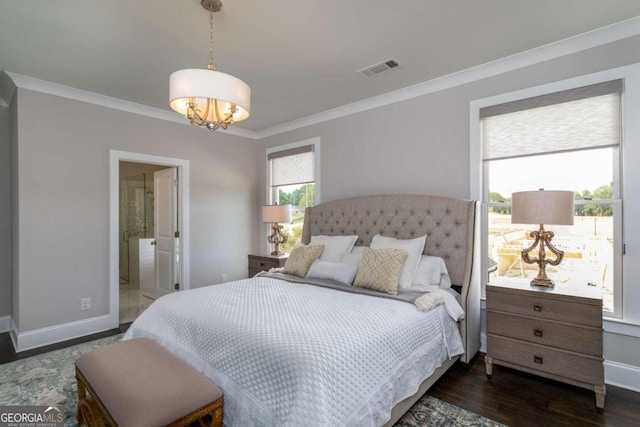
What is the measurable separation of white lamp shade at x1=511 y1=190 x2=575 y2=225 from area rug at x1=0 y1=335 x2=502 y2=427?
145 cm

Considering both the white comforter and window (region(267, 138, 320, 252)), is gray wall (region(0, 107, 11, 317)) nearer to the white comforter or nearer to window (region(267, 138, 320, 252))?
the white comforter

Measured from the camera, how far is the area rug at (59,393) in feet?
6.72

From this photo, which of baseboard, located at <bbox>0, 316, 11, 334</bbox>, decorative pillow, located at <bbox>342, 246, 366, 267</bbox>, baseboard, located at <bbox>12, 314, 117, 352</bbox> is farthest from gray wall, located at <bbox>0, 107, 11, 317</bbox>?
decorative pillow, located at <bbox>342, 246, 366, 267</bbox>

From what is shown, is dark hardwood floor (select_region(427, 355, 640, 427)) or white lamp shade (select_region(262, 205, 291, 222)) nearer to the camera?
dark hardwood floor (select_region(427, 355, 640, 427))

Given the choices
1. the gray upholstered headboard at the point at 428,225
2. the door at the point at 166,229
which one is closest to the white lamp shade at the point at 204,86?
the gray upholstered headboard at the point at 428,225

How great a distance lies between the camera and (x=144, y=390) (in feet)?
4.98

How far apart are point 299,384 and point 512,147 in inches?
107

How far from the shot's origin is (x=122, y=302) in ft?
16.0

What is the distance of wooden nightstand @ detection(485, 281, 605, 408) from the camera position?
7.22ft

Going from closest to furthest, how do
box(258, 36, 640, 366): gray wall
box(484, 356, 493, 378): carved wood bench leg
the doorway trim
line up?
box(258, 36, 640, 366): gray wall
box(484, 356, 493, 378): carved wood bench leg
the doorway trim

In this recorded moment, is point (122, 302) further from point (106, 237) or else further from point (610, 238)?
point (610, 238)

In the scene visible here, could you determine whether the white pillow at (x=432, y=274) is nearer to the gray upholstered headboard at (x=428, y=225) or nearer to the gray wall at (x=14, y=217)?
the gray upholstered headboard at (x=428, y=225)

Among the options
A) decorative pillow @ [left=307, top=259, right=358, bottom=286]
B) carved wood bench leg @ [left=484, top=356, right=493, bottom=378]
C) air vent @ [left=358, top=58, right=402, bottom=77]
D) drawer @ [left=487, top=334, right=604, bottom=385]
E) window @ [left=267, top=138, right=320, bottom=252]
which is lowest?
carved wood bench leg @ [left=484, top=356, right=493, bottom=378]

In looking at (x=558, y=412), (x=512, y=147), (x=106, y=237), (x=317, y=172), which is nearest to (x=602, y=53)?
(x=512, y=147)
